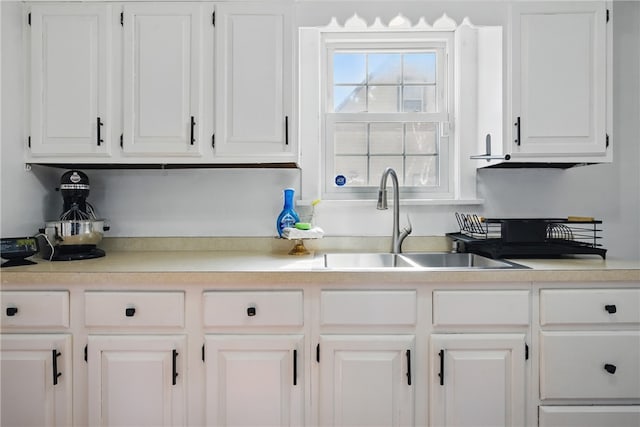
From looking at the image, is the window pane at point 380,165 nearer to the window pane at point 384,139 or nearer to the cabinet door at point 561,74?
the window pane at point 384,139

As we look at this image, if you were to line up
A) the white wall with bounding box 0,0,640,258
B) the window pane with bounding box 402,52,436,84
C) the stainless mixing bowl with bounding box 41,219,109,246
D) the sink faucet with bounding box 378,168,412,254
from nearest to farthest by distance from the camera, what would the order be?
the stainless mixing bowl with bounding box 41,219,109,246 → the sink faucet with bounding box 378,168,412,254 → the white wall with bounding box 0,0,640,258 → the window pane with bounding box 402,52,436,84

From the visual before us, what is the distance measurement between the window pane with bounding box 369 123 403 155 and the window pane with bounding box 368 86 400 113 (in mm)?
102

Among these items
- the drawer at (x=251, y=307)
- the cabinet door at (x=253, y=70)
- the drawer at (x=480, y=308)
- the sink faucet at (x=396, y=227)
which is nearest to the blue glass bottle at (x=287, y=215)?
the cabinet door at (x=253, y=70)

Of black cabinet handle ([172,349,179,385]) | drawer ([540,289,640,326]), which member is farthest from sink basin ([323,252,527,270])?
black cabinet handle ([172,349,179,385])

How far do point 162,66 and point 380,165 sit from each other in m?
1.27

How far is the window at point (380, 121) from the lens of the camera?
7.15ft

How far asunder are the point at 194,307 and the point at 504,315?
3.93 ft

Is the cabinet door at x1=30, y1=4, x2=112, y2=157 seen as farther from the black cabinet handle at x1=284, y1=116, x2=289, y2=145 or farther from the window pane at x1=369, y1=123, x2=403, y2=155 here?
the window pane at x1=369, y1=123, x2=403, y2=155

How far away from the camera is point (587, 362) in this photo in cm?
143

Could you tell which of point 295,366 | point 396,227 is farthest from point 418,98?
point 295,366

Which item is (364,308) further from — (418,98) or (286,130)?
(418,98)

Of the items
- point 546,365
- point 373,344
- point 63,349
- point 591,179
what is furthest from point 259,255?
point 591,179

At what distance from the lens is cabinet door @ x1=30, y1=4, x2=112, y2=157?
1760mm

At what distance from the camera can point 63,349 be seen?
142 cm
